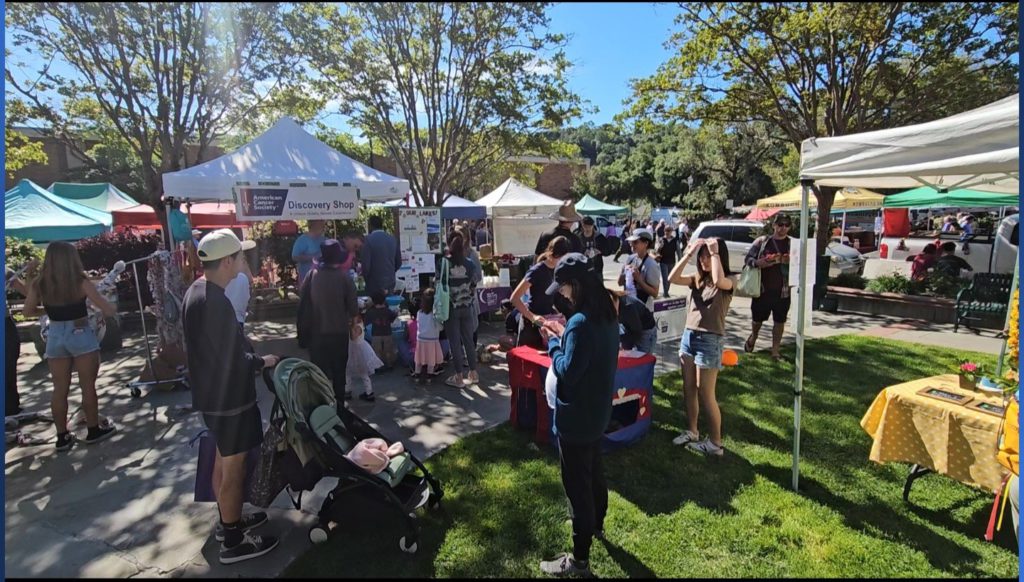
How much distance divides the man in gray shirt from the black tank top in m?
3.38

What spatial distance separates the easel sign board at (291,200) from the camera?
7.38 meters

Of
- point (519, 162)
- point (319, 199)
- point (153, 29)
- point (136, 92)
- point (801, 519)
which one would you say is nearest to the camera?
point (801, 519)

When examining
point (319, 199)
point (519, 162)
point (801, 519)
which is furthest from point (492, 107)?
point (801, 519)

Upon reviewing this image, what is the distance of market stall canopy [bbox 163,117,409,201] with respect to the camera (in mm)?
7402

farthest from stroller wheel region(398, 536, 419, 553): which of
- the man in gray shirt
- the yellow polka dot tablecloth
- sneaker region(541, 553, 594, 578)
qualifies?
the man in gray shirt

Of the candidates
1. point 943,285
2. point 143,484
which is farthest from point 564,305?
point 943,285

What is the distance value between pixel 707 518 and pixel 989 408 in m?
1.89

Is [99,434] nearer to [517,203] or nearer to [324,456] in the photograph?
[324,456]

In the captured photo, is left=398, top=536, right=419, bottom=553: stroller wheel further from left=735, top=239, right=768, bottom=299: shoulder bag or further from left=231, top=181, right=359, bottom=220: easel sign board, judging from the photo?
left=231, top=181, right=359, bottom=220: easel sign board

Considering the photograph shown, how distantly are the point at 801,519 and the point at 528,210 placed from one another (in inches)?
483

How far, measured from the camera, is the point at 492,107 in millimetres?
13000

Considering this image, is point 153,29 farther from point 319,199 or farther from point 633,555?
point 633,555

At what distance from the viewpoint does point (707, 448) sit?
4.43 m

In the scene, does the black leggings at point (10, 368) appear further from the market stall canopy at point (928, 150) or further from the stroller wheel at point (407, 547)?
the market stall canopy at point (928, 150)
